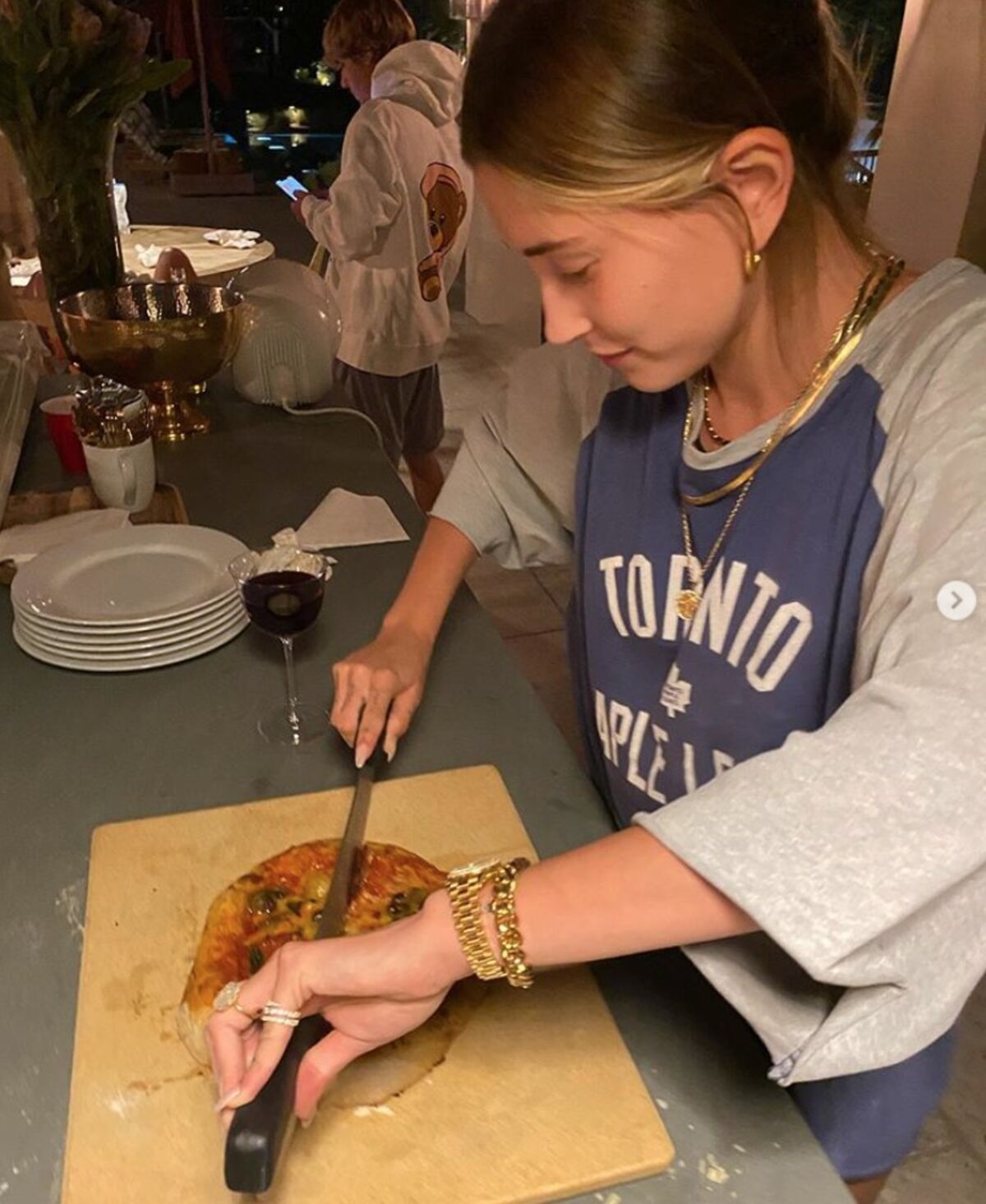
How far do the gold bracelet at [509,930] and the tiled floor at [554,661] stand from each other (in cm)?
95

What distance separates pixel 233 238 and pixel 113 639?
2.14 meters

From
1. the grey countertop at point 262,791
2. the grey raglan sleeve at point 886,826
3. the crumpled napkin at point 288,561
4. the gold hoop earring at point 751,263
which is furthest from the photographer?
the crumpled napkin at point 288,561

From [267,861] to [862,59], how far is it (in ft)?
2.85

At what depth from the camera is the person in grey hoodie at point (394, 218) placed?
2727 mm

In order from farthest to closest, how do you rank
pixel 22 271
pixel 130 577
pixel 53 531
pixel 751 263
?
pixel 22 271
pixel 53 531
pixel 130 577
pixel 751 263

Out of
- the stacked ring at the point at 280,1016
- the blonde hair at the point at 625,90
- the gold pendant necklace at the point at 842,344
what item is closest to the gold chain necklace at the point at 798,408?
the gold pendant necklace at the point at 842,344

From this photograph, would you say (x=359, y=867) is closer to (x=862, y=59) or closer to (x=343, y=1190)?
(x=343, y=1190)

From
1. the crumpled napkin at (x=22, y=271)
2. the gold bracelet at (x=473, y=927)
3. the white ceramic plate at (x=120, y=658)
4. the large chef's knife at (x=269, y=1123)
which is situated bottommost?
the crumpled napkin at (x=22, y=271)

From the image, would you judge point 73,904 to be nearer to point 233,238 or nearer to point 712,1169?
point 712,1169

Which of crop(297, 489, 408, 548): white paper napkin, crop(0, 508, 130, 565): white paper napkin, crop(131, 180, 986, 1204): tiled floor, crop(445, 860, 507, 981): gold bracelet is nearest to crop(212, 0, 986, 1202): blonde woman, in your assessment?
crop(445, 860, 507, 981): gold bracelet

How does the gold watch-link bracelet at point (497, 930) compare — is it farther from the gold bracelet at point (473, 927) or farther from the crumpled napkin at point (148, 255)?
the crumpled napkin at point (148, 255)

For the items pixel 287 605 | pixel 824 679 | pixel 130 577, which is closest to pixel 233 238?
pixel 130 577

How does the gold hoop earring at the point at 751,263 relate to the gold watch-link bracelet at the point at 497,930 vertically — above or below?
above

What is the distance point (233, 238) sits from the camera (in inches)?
116
